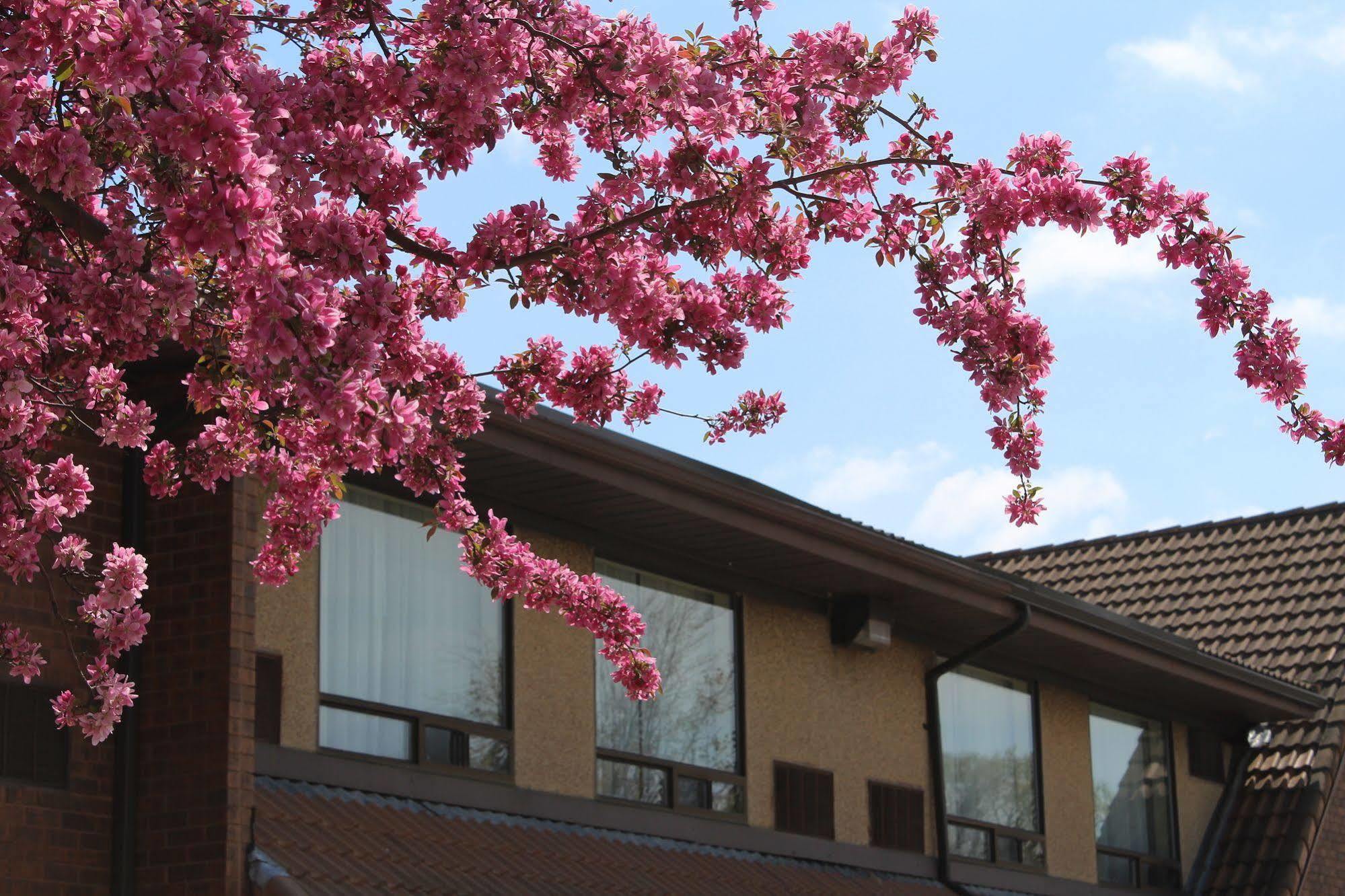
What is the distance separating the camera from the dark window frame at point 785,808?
1530 centimetres

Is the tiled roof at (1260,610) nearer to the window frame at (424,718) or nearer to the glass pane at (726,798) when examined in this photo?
the glass pane at (726,798)

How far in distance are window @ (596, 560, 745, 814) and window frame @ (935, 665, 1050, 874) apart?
301 centimetres

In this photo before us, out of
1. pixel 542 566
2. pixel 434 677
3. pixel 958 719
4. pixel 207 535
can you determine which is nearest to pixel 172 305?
pixel 542 566

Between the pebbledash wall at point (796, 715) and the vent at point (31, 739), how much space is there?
1.35 metres

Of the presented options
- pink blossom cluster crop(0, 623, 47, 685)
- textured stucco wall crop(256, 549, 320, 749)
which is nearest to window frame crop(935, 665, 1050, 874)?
textured stucco wall crop(256, 549, 320, 749)

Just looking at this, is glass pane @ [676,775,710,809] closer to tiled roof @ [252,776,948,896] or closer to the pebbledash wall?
tiled roof @ [252,776,948,896]

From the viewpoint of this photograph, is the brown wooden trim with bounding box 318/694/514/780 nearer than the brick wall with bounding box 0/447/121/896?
No

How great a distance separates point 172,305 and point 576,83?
208 cm

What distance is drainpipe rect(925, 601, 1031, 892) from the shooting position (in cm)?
1706

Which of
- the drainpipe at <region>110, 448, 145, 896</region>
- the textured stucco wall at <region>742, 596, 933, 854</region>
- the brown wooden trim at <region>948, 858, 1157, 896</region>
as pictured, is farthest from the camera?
the brown wooden trim at <region>948, 858, 1157, 896</region>

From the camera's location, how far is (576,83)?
7.50 metres

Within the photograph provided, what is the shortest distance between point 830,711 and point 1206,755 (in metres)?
7.49

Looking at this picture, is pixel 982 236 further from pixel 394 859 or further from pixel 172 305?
pixel 394 859

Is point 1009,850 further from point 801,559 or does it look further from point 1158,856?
point 801,559
